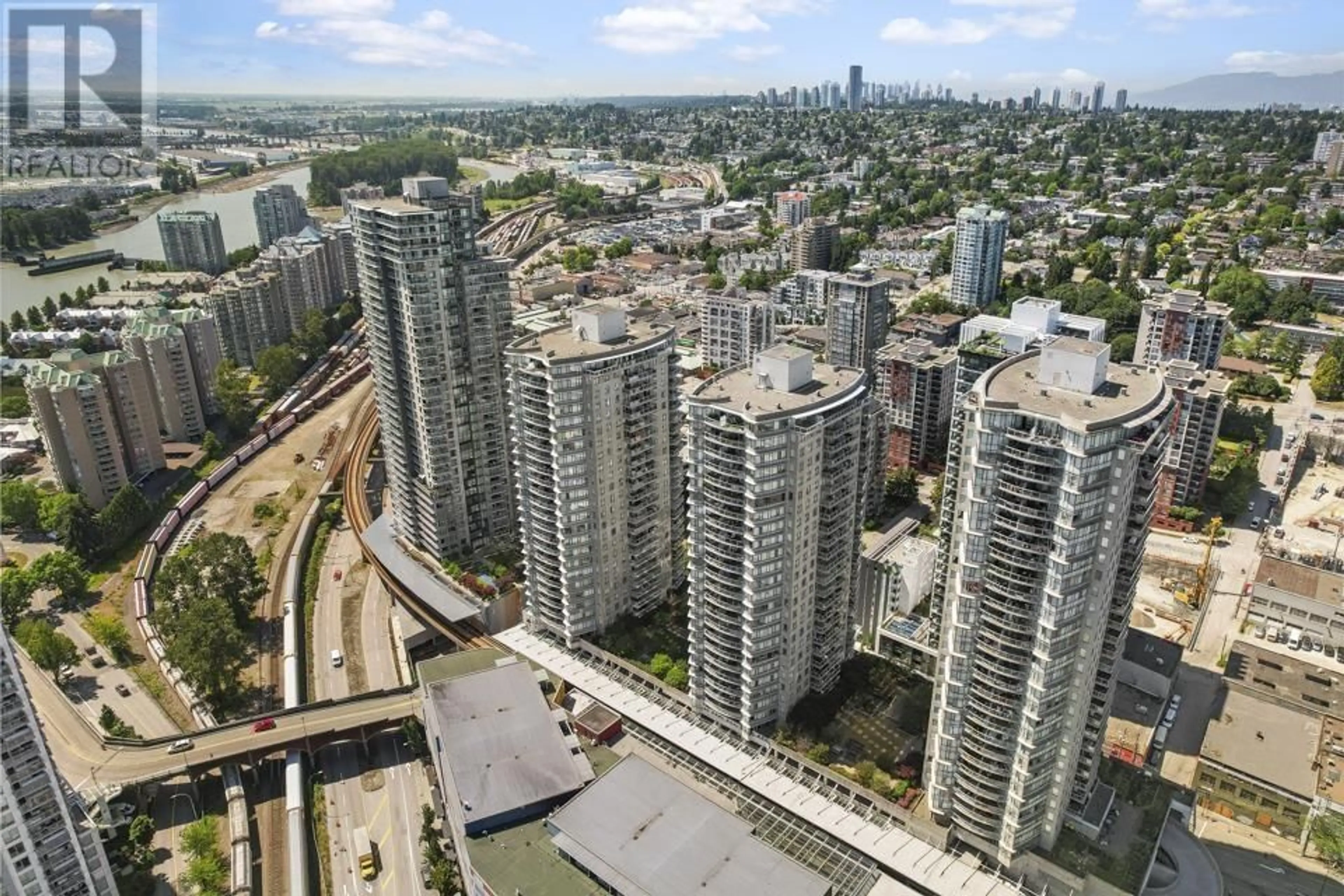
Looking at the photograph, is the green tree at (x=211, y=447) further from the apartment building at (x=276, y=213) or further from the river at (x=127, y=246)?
the apartment building at (x=276, y=213)

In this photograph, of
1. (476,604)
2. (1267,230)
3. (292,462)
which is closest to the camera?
(476,604)

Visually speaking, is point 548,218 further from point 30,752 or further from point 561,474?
point 30,752

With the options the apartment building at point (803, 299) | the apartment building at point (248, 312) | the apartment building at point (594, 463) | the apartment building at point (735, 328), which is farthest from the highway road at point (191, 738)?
the apartment building at point (803, 299)

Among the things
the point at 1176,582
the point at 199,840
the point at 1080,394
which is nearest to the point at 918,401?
the point at 1176,582

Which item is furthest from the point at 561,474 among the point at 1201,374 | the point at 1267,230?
the point at 1267,230

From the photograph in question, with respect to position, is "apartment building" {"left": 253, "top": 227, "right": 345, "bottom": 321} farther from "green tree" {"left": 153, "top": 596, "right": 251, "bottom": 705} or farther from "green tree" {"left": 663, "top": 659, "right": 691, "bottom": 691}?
"green tree" {"left": 663, "top": 659, "right": 691, "bottom": 691}

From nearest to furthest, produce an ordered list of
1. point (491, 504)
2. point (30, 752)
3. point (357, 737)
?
point (30, 752)
point (357, 737)
point (491, 504)
